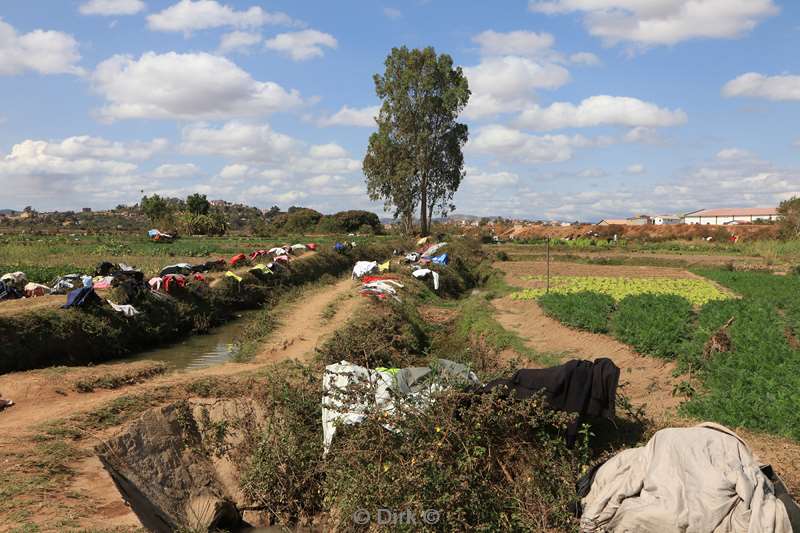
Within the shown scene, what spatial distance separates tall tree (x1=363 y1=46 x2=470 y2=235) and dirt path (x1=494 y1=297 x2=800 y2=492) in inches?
911

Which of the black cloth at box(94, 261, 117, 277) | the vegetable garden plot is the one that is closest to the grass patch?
the black cloth at box(94, 261, 117, 277)

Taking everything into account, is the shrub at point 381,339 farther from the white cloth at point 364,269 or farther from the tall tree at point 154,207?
the tall tree at point 154,207

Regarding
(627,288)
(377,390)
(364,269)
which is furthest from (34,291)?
(627,288)

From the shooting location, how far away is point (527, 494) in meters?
5.55

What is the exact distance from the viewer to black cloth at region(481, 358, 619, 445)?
614cm

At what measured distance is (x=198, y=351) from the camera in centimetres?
1365

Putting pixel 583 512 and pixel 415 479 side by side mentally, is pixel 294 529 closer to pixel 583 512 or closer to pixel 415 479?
pixel 415 479

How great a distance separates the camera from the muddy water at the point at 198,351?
12461mm

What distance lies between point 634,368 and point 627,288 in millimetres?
10563

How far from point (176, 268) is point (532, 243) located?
117 ft

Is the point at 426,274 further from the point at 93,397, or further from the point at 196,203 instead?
Answer: the point at 196,203

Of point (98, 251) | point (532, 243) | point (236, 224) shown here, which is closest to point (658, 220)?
point (532, 243)

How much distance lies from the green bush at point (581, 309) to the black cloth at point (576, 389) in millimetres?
7185

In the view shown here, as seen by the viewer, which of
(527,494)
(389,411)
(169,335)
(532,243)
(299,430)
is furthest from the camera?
(532,243)
